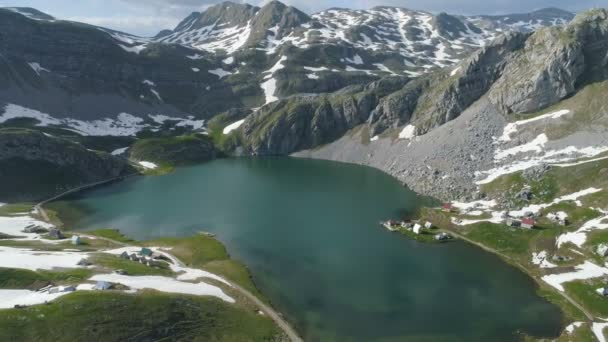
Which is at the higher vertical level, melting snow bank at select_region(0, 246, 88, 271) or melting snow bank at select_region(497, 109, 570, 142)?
melting snow bank at select_region(497, 109, 570, 142)

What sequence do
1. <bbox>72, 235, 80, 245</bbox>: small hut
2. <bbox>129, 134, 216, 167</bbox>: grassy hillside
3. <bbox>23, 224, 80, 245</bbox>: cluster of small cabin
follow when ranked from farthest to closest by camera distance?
<bbox>129, 134, 216, 167</bbox>: grassy hillside < <bbox>23, 224, 80, 245</bbox>: cluster of small cabin < <bbox>72, 235, 80, 245</bbox>: small hut

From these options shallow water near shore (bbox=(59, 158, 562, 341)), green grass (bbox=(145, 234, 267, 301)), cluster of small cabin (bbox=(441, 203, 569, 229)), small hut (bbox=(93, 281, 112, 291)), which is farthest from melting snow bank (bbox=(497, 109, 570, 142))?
small hut (bbox=(93, 281, 112, 291))

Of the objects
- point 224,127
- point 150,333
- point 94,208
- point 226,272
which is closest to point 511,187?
point 226,272

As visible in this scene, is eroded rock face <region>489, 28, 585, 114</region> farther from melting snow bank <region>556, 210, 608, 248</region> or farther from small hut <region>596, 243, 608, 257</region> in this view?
small hut <region>596, 243, 608, 257</region>

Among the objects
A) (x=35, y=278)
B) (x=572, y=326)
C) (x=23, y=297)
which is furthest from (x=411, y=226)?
(x=23, y=297)

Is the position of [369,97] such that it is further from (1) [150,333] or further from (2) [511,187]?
(1) [150,333]

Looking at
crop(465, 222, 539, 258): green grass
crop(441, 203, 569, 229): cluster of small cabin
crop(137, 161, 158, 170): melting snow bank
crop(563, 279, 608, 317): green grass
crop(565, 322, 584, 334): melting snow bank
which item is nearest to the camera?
crop(565, 322, 584, 334): melting snow bank

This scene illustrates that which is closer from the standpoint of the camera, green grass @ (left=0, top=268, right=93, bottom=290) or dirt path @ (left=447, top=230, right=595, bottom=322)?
dirt path @ (left=447, top=230, right=595, bottom=322)

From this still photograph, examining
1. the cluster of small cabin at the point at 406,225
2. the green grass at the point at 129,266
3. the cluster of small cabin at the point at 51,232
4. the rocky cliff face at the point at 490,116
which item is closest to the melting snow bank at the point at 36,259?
the green grass at the point at 129,266
